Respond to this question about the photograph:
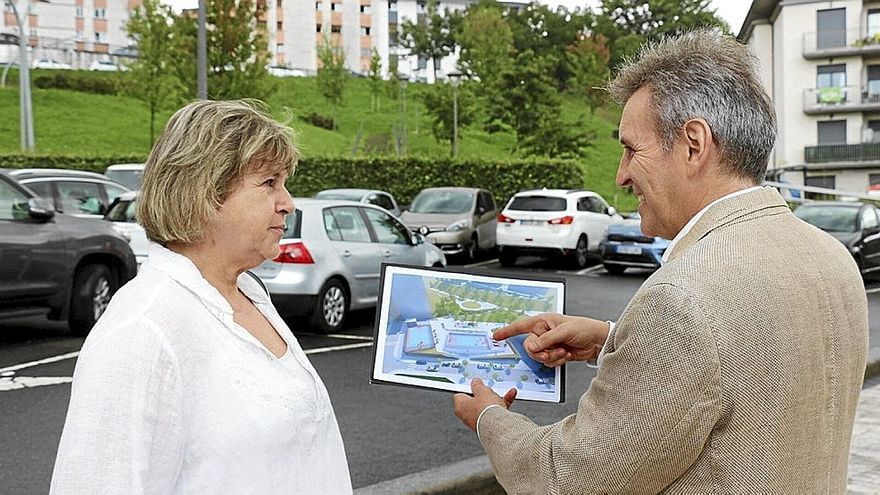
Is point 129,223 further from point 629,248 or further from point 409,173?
point 409,173

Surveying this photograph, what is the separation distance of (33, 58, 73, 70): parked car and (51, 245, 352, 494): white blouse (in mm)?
78974

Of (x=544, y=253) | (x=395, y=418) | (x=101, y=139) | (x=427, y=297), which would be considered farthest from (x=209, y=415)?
(x=101, y=139)

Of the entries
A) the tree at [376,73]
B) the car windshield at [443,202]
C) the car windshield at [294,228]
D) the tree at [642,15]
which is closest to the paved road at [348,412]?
the car windshield at [294,228]

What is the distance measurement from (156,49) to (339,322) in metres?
31.6

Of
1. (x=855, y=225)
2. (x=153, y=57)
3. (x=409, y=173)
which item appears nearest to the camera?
(x=855, y=225)

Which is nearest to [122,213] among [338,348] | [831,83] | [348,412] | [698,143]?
[338,348]

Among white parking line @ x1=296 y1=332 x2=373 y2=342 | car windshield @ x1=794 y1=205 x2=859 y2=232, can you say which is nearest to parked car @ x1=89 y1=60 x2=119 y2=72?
car windshield @ x1=794 y1=205 x2=859 y2=232

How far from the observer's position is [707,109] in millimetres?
2186

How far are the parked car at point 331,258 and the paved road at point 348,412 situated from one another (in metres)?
0.37

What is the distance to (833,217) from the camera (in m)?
20.3

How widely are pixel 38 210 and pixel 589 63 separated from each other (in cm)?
4994

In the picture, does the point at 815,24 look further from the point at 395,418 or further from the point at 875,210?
the point at 395,418

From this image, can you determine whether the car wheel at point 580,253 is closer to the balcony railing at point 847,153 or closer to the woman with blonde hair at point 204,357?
the woman with blonde hair at point 204,357

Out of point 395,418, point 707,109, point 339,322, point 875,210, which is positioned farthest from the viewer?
point 875,210
